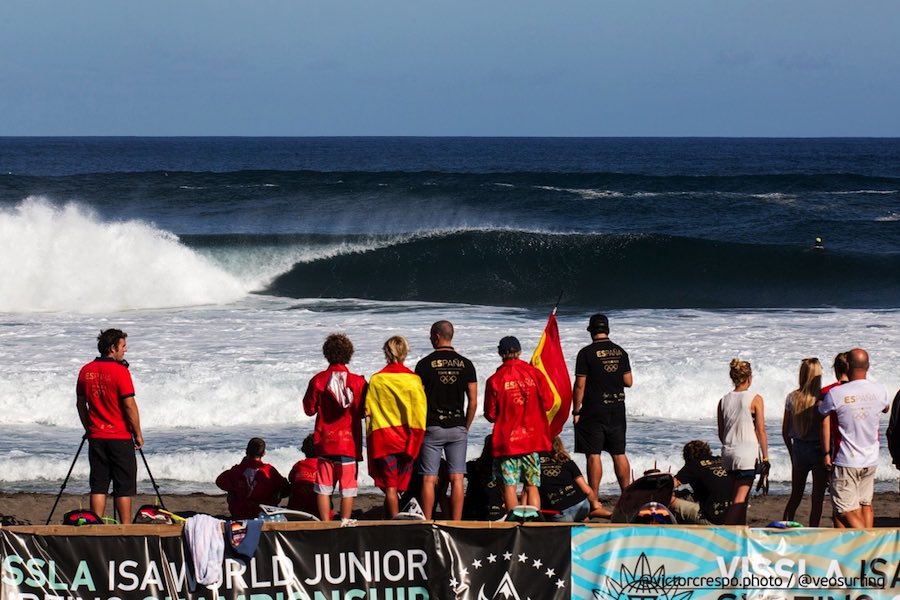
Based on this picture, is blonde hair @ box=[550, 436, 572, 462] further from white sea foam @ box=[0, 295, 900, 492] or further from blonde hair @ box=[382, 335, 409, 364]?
white sea foam @ box=[0, 295, 900, 492]

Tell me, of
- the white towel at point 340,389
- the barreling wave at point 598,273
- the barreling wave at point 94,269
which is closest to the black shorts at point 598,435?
the white towel at point 340,389

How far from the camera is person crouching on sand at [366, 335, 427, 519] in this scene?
262 inches

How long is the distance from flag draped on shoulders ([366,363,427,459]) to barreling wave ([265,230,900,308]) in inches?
629

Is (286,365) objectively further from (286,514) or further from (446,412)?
(286,514)

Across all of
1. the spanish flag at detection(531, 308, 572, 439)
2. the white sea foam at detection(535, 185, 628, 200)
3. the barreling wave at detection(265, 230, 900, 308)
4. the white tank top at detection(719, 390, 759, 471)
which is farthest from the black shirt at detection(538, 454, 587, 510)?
the white sea foam at detection(535, 185, 628, 200)

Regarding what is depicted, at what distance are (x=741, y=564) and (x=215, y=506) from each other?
428 cm

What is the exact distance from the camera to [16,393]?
38.3ft

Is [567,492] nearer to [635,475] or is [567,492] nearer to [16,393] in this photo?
[635,475]

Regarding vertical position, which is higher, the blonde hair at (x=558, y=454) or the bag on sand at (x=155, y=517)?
the blonde hair at (x=558, y=454)

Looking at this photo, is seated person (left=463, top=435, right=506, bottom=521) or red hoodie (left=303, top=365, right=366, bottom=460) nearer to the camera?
red hoodie (left=303, top=365, right=366, bottom=460)

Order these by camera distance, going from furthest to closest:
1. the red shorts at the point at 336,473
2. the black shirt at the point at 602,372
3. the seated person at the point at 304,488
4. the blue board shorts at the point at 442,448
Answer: the black shirt at the point at 602,372
the seated person at the point at 304,488
the blue board shorts at the point at 442,448
the red shorts at the point at 336,473

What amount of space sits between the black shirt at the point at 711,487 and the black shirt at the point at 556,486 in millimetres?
649

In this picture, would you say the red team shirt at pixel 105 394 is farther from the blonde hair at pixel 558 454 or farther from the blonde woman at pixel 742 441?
the blonde woman at pixel 742 441

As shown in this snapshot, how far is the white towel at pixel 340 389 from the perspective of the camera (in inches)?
263
